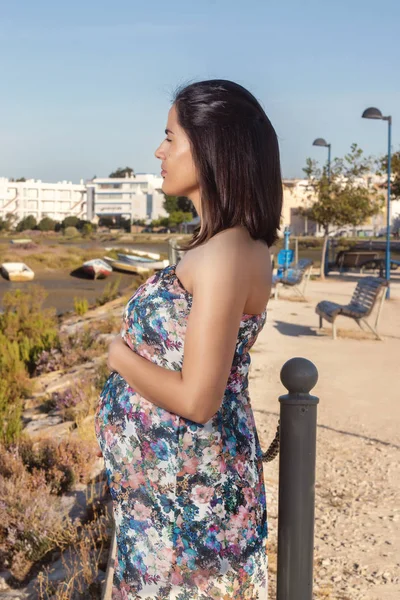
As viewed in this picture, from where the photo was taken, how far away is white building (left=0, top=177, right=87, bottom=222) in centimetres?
13588

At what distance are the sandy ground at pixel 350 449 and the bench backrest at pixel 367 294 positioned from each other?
0.39 meters

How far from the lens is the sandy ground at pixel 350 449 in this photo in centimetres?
350

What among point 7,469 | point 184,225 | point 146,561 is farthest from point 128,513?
point 184,225

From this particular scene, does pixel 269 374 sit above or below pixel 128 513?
below

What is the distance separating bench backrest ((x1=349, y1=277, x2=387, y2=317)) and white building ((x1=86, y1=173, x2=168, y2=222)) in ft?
381

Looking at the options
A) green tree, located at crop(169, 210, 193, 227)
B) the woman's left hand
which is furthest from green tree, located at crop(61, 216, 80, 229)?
the woman's left hand

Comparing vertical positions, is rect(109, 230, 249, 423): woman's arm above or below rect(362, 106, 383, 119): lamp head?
below

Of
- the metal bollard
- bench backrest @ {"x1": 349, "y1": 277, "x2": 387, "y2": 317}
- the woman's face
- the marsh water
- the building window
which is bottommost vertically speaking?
the marsh water

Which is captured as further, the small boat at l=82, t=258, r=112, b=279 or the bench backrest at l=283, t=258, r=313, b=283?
the small boat at l=82, t=258, r=112, b=279

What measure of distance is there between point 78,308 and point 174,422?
15353 millimetres

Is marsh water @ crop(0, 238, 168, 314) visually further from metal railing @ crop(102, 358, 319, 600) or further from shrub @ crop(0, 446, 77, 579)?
metal railing @ crop(102, 358, 319, 600)

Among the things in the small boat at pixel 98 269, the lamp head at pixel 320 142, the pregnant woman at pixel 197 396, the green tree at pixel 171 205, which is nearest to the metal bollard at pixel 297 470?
the pregnant woman at pixel 197 396

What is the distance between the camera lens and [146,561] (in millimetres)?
1802

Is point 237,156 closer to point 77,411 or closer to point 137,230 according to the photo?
point 77,411
